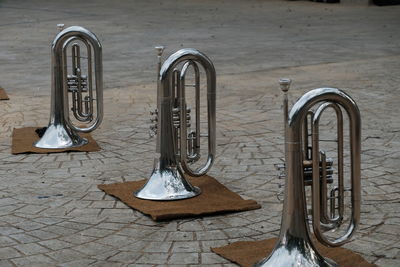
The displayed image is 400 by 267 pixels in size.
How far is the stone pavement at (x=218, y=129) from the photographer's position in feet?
16.6

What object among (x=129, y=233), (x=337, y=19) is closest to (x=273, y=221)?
(x=129, y=233)

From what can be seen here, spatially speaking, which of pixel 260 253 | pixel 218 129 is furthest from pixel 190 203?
pixel 218 129

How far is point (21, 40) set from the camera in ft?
46.1

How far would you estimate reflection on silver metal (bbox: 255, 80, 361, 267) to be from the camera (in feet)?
14.1

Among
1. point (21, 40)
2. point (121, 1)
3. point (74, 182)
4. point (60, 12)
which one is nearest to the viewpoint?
point (74, 182)

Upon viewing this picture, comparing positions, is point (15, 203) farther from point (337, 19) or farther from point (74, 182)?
point (337, 19)

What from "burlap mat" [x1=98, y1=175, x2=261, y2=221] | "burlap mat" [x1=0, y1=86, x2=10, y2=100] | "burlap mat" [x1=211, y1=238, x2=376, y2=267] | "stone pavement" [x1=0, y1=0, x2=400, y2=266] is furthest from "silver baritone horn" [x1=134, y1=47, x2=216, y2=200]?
"burlap mat" [x1=0, y1=86, x2=10, y2=100]

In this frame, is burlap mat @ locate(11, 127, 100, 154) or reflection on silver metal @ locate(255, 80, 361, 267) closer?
reflection on silver metal @ locate(255, 80, 361, 267)

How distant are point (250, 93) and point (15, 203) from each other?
414 centimetres

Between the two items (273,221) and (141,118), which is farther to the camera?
(141,118)

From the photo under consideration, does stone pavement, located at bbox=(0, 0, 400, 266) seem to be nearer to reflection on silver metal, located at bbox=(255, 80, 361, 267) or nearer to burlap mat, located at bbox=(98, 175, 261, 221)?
burlap mat, located at bbox=(98, 175, 261, 221)

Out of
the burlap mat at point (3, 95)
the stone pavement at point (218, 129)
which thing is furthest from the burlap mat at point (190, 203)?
the burlap mat at point (3, 95)

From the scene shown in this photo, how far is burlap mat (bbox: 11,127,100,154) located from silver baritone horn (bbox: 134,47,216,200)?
1.42 metres

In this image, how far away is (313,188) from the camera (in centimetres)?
434
